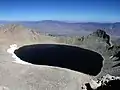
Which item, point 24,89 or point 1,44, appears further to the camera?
point 1,44

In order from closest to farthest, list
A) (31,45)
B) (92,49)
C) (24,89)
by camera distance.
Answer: (24,89) → (92,49) → (31,45)

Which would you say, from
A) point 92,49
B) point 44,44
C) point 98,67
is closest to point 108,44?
point 92,49

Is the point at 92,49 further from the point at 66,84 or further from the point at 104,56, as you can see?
the point at 66,84

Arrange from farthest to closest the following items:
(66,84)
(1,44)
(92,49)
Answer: (92,49) < (1,44) < (66,84)

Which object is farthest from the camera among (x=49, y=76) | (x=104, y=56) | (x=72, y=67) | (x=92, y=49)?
(x=92, y=49)

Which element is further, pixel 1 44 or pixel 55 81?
pixel 1 44

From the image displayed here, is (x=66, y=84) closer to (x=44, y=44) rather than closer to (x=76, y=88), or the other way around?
(x=76, y=88)

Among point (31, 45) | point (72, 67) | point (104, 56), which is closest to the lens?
point (72, 67)

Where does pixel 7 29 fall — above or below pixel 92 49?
above

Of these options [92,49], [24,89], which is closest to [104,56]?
[92,49]

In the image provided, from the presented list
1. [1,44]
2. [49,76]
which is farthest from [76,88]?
[1,44]
